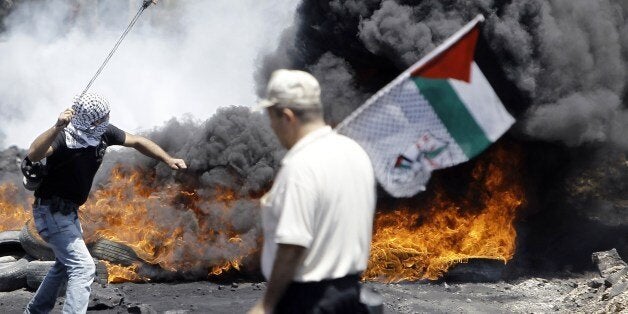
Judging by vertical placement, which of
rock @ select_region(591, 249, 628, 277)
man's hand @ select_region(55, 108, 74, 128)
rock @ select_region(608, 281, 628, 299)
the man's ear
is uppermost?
man's hand @ select_region(55, 108, 74, 128)

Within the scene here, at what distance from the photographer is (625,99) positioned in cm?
1235

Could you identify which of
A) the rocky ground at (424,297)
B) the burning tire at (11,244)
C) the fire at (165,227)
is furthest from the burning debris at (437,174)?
the burning tire at (11,244)

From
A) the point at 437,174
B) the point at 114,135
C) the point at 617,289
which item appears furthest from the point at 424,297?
the point at 114,135

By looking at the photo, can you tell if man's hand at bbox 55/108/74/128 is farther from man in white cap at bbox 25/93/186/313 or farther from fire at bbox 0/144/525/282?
fire at bbox 0/144/525/282

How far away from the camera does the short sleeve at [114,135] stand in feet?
20.1

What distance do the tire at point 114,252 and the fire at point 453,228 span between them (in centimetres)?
307

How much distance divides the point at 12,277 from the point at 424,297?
477cm

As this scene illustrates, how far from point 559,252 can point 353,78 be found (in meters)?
4.19

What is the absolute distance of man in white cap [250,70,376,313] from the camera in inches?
118

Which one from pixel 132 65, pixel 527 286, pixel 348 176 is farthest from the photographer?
pixel 132 65

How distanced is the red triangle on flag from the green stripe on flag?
3 cm

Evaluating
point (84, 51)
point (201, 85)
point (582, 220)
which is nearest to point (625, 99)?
point (582, 220)

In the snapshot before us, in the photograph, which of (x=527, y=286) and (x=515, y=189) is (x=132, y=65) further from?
(x=527, y=286)

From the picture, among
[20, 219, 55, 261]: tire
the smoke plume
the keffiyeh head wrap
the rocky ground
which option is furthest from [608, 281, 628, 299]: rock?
[20, 219, 55, 261]: tire
